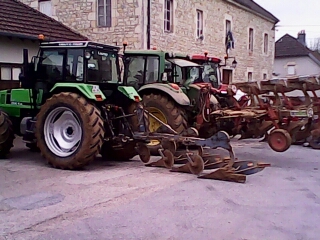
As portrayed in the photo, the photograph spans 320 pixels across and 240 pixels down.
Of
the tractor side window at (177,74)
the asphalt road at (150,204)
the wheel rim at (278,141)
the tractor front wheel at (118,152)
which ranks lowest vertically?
the asphalt road at (150,204)

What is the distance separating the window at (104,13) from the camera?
17.1m

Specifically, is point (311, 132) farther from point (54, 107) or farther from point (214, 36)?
point (214, 36)

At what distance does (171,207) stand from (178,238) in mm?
1134

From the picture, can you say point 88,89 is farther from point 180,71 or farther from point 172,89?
point 180,71

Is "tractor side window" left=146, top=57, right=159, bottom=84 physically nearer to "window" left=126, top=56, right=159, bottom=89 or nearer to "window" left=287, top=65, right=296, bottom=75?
"window" left=126, top=56, right=159, bottom=89

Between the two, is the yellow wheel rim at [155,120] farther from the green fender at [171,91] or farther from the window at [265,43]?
the window at [265,43]

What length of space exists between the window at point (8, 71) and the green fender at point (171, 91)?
491 cm

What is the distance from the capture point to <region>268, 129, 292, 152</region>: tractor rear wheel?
848cm

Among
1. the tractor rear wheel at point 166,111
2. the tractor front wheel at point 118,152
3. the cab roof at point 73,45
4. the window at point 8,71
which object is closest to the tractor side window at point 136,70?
the tractor rear wheel at point 166,111

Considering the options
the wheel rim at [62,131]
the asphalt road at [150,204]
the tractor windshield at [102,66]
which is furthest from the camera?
the tractor windshield at [102,66]

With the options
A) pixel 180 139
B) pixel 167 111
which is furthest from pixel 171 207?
pixel 167 111

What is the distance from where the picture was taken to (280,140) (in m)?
8.55

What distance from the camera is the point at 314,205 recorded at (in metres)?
6.22

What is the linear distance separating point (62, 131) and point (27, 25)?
21.8ft
